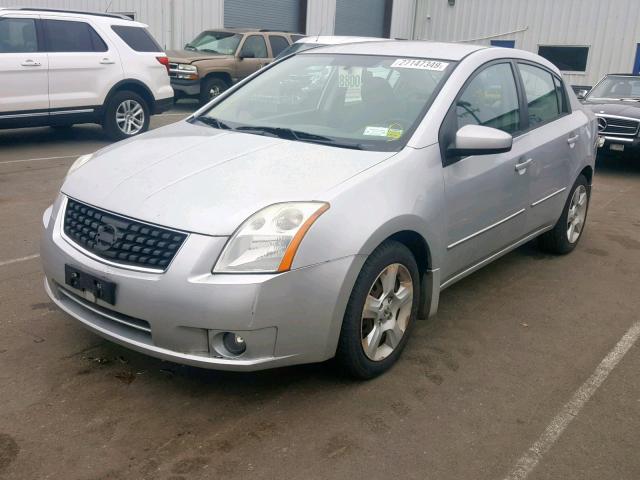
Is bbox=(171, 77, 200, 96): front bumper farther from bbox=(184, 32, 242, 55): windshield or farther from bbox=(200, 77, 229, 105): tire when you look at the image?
bbox=(184, 32, 242, 55): windshield

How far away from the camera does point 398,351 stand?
3623mm

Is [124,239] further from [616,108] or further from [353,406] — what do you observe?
[616,108]

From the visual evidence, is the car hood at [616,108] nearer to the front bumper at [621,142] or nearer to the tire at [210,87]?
the front bumper at [621,142]

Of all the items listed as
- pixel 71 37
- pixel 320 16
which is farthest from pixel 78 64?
pixel 320 16

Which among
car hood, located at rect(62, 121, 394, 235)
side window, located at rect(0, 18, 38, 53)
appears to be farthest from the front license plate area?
side window, located at rect(0, 18, 38, 53)

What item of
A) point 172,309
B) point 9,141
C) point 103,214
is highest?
point 103,214

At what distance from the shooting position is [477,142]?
370 cm

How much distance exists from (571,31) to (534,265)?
17.8 m

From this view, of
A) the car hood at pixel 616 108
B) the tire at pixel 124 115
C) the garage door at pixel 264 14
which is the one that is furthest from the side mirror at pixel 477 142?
the garage door at pixel 264 14

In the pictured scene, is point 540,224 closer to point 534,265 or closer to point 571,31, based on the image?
point 534,265

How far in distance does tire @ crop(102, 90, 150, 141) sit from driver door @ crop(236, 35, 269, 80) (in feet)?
14.9

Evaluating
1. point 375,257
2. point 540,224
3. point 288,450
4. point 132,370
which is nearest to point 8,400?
point 132,370

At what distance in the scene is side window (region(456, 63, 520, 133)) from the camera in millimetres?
4070

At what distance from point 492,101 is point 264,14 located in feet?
58.4
